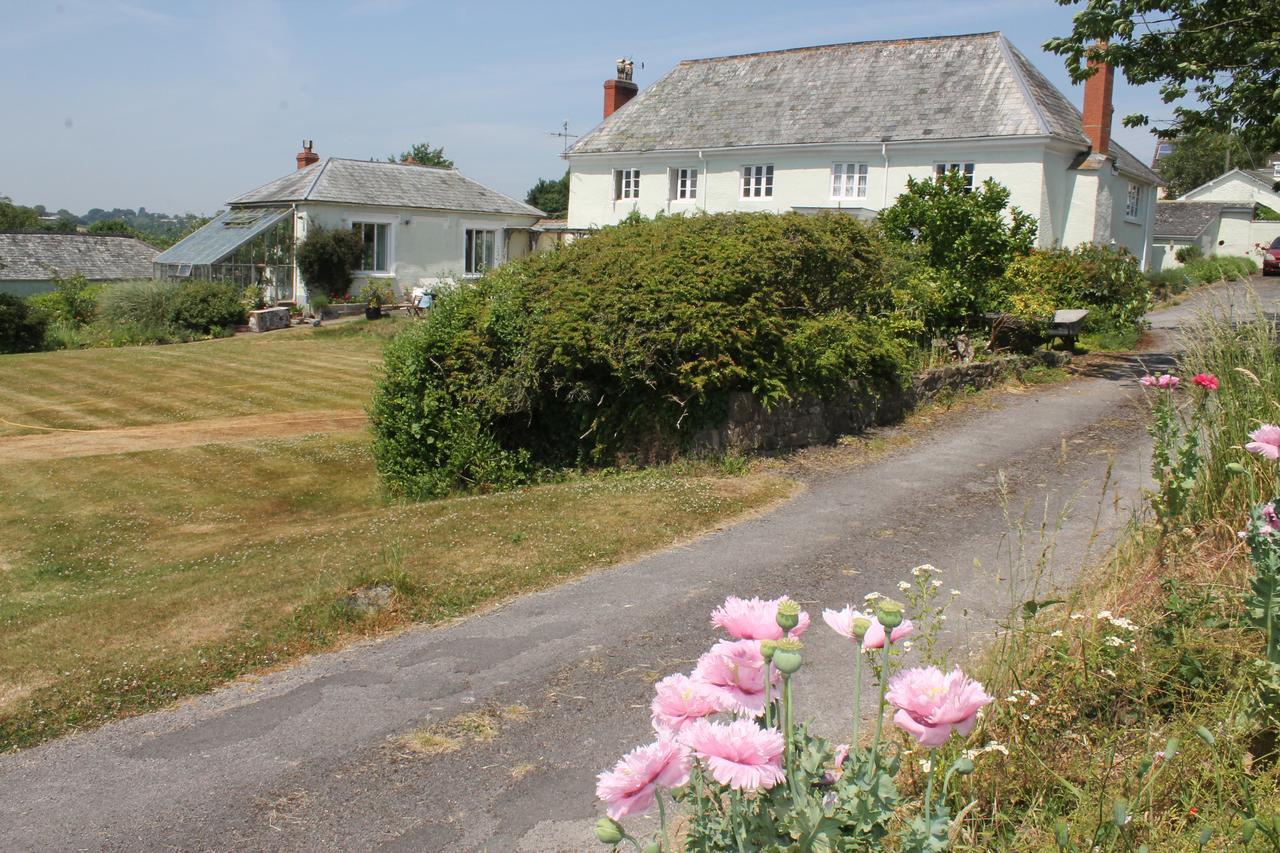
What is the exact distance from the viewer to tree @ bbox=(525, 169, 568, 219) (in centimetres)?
8981

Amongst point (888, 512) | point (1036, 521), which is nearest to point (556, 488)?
point (888, 512)

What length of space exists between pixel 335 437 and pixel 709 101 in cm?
2518

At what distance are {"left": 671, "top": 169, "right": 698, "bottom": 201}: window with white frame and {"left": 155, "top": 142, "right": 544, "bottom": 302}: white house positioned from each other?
578cm

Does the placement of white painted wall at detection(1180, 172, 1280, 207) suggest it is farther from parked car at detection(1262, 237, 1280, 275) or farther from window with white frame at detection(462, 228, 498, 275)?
window with white frame at detection(462, 228, 498, 275)

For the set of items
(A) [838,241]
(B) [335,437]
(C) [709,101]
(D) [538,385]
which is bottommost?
(B) [335,437]

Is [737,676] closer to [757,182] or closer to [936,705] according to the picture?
[936,705]

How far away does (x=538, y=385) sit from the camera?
465 inches

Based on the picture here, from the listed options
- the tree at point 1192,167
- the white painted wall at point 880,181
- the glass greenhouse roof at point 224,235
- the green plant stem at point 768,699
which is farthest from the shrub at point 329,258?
the tree at point 1192,167

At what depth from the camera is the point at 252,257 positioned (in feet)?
118

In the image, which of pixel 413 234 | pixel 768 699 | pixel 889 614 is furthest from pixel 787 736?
pixel 413 234

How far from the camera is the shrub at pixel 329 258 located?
116 feet

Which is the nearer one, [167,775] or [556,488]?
[167,775]

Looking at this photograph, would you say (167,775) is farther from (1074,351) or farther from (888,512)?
(1074,351)

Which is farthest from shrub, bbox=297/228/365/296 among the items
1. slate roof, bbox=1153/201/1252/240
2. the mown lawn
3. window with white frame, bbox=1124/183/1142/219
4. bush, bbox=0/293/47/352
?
slate roof, bbox=1153/201/1252/240
